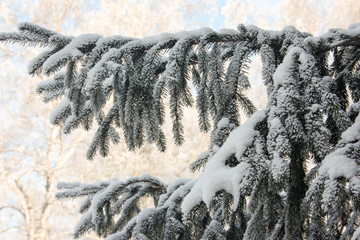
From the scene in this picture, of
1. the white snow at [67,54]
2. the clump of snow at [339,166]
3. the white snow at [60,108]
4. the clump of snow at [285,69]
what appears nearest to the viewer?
the clump of snow at [339,166]

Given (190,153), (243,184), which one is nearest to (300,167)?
(243,184)

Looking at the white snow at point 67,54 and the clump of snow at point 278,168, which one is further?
the white snow at point 67,54

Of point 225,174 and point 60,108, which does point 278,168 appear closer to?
point 225,174

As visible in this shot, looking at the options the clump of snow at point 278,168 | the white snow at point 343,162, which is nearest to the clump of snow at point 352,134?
the white snow at point 343,162

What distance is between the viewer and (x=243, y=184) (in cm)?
75

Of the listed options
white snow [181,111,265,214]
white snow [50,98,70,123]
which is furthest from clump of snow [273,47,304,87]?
white snow [50,98,70,123]

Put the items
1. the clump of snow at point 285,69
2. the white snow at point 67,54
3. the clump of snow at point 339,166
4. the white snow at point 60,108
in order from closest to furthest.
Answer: the clump of snow at point 339,166
the clump of snow at point 285,69
the white snow at point 67,54
the white snow at point 60,108

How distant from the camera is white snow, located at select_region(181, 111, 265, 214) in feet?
2.51

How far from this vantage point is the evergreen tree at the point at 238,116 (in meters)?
0.79

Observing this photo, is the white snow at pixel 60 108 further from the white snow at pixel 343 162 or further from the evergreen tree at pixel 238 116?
the white snow at pixel 343 162

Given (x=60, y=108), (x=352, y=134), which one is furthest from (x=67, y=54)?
(x=352, y=134)

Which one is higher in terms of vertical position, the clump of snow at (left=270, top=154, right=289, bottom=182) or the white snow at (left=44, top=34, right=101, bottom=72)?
the white snow at (left=44, top=34, right=101, bottom=72)

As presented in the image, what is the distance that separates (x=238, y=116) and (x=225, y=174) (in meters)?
0.35

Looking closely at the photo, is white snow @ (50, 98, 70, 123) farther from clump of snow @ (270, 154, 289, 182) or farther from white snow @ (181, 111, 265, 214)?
clump of snow @ (270, 154, 289, 182)
